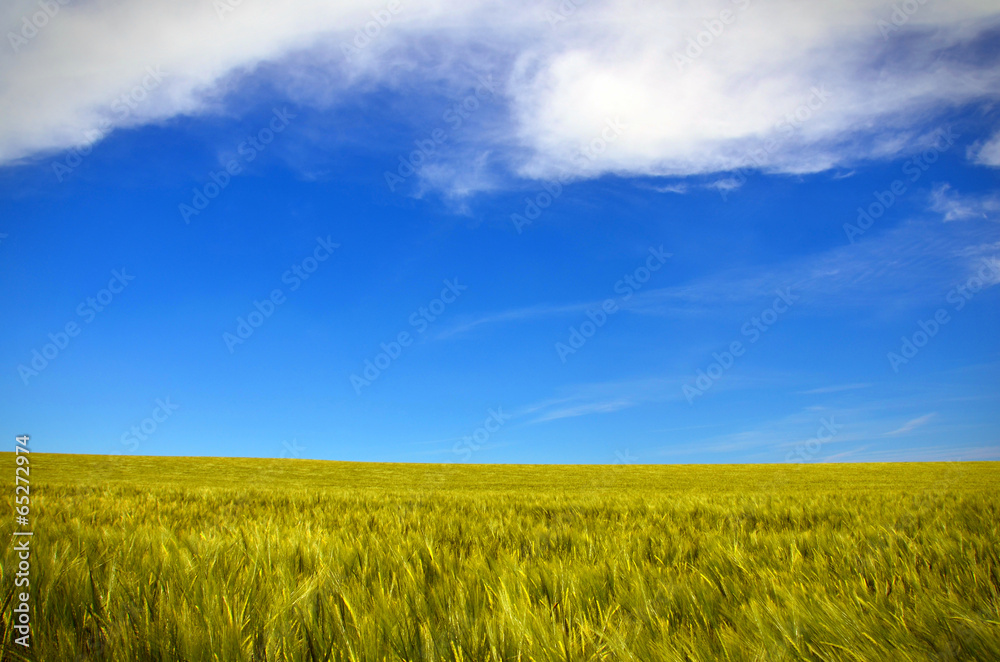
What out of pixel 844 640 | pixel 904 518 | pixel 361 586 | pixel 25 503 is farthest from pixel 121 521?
pixel 904 518

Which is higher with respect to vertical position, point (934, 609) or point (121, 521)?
point (121, 521)

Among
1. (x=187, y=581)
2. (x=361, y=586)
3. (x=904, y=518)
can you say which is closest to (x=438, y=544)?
(x=361, y=586)

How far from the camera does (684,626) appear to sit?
1.84 metres

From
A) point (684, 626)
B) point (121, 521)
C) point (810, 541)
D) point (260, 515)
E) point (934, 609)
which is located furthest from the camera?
point (260, 515)

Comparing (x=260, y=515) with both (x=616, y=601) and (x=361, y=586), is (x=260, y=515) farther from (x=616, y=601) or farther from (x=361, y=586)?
(x=616, y=601)

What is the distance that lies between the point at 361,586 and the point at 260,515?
14.1 feet

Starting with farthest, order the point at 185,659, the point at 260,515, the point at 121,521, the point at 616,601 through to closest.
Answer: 1. the point at 260,515
2. the point at 121,521
3. the point at 616,601
4. the point at 185,659

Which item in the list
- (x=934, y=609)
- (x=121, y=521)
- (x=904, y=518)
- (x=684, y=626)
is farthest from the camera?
(x=904, y=518)

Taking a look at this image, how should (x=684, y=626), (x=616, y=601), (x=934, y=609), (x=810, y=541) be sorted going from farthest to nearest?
(x=810, y=541)
(x=616, y=601)
(x=684, y=626)
(x=934, y=609)

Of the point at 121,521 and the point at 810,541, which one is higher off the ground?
the point at 121,521

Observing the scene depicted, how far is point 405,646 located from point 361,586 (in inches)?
27.8

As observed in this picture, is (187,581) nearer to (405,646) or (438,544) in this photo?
(405,646)

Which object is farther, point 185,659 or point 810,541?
point 810,541

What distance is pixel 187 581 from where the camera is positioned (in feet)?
7.35
